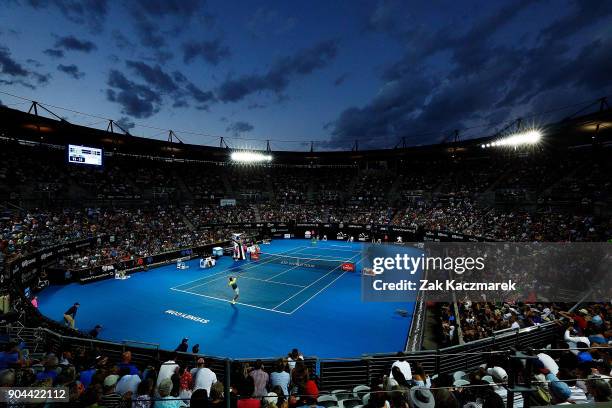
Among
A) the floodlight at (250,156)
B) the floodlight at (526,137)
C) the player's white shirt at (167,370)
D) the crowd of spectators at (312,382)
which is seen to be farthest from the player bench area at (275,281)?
the floodlight at (526,137)

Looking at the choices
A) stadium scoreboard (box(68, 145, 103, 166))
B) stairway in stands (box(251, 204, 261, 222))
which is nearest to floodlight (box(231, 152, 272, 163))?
stairway in stands (box(251, 204, 261, 222))

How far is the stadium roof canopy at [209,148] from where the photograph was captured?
88.4 ft

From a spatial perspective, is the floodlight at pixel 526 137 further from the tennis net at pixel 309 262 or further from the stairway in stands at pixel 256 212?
the stairway in stands at pixel 256 212

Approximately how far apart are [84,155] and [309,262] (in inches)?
1019

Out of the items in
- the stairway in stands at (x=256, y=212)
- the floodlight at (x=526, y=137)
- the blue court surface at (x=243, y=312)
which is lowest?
the blue court surface at (x=243, y=312)

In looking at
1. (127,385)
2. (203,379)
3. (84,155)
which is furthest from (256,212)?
(127,385)

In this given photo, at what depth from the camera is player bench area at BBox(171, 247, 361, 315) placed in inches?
768

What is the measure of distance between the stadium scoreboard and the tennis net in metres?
20.5

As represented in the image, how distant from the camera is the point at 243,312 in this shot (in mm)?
17453

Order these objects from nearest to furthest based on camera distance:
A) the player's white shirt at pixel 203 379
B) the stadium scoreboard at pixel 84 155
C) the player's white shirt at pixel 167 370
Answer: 1. the player's white shirt at pixel 203 379
2. the player's white shirt at pixel 167 370
3. the stadium scoreboard at pixel 84 155

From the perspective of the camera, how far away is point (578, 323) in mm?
Result: 10203

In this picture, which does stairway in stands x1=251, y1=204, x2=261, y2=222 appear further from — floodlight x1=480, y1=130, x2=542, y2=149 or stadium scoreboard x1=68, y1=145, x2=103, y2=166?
floodlight x1=480, y1=130, x2=542, y2=149

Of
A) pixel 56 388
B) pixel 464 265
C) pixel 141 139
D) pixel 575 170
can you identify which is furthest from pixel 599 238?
pixel 141 139

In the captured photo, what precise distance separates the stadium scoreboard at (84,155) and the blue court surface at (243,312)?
14.5 meters
